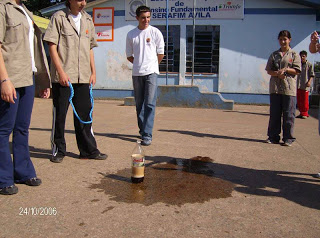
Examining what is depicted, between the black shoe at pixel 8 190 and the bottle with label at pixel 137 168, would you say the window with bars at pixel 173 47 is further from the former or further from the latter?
the black shoe at pixel 8 190

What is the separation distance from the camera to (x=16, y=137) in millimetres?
3467

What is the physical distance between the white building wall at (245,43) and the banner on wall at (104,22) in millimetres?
184

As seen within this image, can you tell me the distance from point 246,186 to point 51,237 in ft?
6.95

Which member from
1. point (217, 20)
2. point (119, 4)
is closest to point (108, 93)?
point (119, 4)

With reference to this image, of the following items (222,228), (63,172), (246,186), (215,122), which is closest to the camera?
(222,228)

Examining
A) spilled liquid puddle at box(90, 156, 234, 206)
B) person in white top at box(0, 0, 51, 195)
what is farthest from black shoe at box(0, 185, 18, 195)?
spilled liquid puddle at box(90, 156, 234, 206)

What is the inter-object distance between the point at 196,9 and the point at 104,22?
3.71m

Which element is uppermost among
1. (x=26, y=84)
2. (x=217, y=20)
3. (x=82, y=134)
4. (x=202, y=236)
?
(x=217, y=20)

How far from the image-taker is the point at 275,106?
19.5ft

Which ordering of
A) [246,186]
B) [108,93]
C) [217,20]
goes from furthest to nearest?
[108,93], [217,20], [246,186]

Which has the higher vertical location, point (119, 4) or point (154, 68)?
point (119, 4)

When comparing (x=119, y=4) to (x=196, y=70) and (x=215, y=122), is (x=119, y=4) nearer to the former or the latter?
(x=196, y=70)

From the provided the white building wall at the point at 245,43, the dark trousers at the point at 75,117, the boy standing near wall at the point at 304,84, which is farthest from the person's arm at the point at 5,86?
the white building wall at the point at 245,43

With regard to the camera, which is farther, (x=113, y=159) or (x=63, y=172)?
(x=113, y=159)
